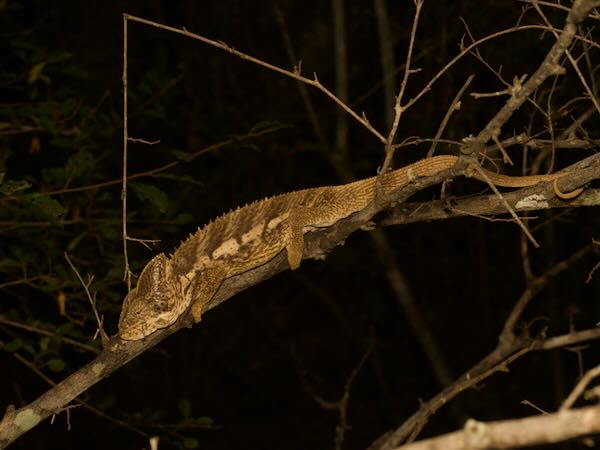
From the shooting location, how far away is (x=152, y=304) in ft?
9.07

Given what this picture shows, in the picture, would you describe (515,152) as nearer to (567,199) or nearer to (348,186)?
(348,186)

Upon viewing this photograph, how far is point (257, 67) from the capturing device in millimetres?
8367

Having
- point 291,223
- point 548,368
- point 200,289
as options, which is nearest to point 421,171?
point 291,223

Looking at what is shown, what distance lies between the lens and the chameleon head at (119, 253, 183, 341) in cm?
258

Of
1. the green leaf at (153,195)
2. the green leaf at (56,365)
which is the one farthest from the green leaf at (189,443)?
the green leaf at (153,195)

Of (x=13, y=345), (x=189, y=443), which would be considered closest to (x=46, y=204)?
(x=13, y=345)

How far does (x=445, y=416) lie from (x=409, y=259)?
2.27 m

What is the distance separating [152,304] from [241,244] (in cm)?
46

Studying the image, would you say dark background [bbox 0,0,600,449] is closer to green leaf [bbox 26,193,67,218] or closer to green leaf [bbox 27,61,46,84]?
green leaf [bbox 27,61,46,84]

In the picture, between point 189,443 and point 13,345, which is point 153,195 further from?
point 189,443

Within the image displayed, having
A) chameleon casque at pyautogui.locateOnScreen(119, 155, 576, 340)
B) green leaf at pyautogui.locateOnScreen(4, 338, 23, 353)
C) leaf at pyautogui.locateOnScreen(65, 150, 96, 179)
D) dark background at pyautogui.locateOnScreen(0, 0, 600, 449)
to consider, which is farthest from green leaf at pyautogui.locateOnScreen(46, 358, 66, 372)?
dark background at pyautogui.locateOnScreen(0, 0, 600, 449)

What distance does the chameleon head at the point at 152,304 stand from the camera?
258 centimetres

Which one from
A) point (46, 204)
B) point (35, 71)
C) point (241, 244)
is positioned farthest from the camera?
point (35, 71)

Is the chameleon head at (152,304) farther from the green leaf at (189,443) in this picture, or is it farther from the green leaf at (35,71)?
the green leaf at (35,71)
